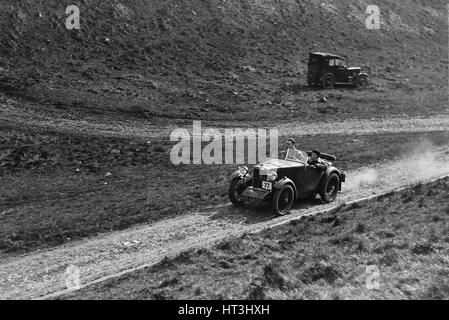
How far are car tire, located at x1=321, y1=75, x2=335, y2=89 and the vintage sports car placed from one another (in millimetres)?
20517

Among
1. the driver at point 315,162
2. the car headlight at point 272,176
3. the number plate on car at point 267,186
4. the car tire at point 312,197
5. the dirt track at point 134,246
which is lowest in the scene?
the dirt track at point 134,246

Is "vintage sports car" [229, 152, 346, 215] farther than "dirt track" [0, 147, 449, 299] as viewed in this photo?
Yes

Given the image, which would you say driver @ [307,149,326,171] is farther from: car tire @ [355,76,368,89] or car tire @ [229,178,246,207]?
car tire @ [355,76,368,89]

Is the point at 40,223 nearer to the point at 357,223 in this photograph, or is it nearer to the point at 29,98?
the point at 357,223

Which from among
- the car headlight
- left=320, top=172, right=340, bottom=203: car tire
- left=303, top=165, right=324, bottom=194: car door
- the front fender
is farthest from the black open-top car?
the car headlight

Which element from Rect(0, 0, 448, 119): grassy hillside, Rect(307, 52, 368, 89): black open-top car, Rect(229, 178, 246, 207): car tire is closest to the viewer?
Rect(229, 178, 246, 207): car tire

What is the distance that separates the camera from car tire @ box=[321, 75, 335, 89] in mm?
35656

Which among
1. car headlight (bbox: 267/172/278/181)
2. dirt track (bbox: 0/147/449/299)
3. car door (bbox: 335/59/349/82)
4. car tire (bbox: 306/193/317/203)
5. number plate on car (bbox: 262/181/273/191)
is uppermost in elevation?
car door (bbox: 335/59/349/82)

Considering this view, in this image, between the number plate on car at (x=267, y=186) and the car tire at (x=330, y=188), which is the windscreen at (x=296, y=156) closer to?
the car tire at (x=330, y=188)

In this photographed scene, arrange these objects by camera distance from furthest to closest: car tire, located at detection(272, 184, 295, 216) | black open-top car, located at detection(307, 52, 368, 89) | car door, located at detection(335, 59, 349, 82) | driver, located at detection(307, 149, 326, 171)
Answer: car door, located at detection(335, 59, 349, 82) → black open-top car, located at detection(307, 52, 368, 89) → driver, located at detection(307, 149, 326, 171) → car tire, located at detection(272, 184, 295, 216)

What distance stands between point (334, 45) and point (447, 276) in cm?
3873

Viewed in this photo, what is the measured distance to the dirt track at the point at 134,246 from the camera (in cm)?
1098

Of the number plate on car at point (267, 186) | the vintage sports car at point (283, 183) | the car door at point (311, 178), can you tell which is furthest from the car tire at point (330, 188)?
the number plate on car at point (267, 186)

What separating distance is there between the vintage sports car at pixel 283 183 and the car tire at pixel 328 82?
20.5 meters
